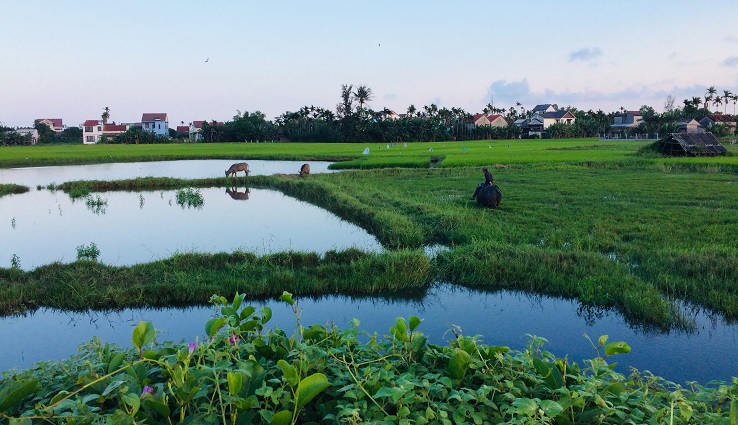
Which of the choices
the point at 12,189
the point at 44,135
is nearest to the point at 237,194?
the point at 12,189

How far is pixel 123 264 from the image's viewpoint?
311 inches

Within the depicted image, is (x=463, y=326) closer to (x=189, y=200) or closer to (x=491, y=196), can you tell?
(x=491, y=196)

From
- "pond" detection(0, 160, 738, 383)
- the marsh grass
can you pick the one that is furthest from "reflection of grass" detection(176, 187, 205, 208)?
the marsh grass

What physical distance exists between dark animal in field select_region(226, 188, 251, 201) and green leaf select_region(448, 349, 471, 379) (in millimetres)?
13944

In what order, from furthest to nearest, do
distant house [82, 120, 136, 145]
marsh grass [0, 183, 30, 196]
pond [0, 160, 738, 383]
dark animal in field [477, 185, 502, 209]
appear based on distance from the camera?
1. distant house [82, 120, 136, 145]
2. marsh grass [0, 183, 30, 196]
3. dark animal in field [477, 185, 502, 209]
4. pond [0, 160, 738, 383]

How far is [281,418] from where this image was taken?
168 cm

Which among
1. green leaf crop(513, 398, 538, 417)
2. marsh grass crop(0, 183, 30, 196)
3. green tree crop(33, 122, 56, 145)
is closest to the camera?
green leaf crop(513, 398, 538, 417)

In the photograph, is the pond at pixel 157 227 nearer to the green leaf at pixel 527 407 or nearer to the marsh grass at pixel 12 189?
the marsh grass at pixel 12 189

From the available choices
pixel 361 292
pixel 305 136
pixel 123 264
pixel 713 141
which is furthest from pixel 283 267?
pixel 305 136

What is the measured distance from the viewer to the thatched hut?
23.7m

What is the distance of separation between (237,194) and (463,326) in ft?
40.4

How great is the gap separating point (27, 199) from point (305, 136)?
41.3 m

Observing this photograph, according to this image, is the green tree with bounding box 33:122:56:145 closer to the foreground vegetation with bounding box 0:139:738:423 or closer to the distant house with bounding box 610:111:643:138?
the foreground vegetation with bounding box 0:139:738:423

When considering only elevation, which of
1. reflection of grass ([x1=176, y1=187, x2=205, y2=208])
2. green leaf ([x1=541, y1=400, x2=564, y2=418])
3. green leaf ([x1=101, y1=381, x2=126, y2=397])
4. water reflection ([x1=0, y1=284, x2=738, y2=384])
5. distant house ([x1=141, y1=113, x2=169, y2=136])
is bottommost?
water reflection ([x1=0, y1=284, x2=738, y2=384])
